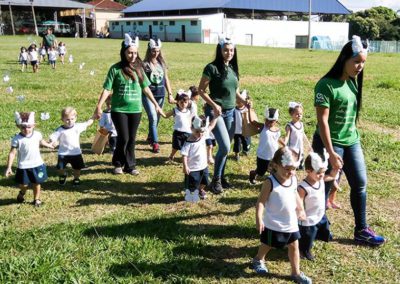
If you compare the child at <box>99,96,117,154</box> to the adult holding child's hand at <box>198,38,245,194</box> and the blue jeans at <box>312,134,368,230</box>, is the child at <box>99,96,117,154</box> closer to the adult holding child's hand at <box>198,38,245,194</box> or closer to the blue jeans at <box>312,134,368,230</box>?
the adult holding child's hand at <box>198,38,245,194</box>

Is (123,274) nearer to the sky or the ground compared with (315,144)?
nearer to the ground

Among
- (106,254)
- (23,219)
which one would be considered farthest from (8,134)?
(106,254)

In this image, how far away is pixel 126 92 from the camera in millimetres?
6539

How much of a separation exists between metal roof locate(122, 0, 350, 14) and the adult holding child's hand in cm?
6228

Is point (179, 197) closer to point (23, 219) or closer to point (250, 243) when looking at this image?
point (250, 243)

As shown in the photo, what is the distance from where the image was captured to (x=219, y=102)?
5750mm

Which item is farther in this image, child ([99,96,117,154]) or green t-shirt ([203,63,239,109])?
child ([99,96,117,154])

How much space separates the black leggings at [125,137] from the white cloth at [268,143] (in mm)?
1911

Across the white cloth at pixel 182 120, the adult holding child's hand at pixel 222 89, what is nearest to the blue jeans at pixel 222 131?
the adult holding child's hand at pixel 222 89

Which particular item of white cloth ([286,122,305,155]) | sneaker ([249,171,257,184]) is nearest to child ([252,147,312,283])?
white cloth ([286,122,305,155])

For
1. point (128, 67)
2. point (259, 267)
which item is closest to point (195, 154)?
point (128, 67)

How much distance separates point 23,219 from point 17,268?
139 centimetres

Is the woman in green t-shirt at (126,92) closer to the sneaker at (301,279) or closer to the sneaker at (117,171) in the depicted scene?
the sneaker at (117,171)

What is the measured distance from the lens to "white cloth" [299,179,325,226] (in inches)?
167
